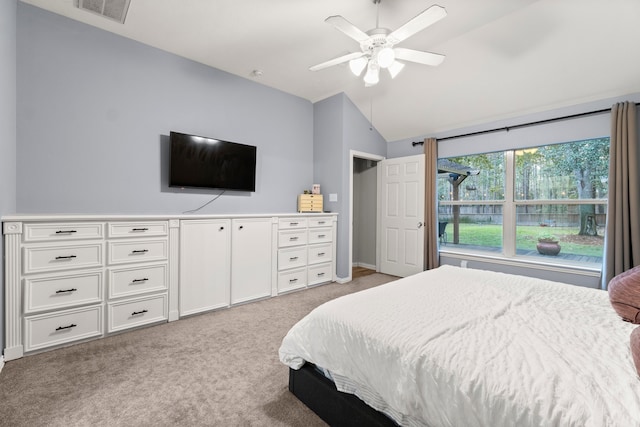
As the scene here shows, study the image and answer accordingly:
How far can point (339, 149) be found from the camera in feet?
13.6

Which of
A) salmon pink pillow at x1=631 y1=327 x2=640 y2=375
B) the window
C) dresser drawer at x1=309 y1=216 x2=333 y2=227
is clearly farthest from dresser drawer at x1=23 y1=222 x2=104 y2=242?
A: the window

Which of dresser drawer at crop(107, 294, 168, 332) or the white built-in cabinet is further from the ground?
the white built-in cabinet

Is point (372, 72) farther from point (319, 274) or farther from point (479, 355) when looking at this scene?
point (319, 274)

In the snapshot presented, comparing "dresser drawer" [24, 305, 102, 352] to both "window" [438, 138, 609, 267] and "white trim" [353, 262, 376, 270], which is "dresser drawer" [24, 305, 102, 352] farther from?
"window" [438, 138, 609, 267]

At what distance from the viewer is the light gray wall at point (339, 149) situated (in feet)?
13.5

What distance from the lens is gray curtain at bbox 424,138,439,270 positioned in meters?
4.15

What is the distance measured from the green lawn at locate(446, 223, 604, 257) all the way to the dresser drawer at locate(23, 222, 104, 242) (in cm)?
A: 441

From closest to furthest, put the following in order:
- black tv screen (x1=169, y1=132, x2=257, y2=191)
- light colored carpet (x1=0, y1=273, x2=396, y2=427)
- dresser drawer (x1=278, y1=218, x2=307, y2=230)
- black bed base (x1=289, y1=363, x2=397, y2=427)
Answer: black bed base (x1=289, y1=363, x2=397, y2=427), light colored carpet (x1=0, y1=273, x2=396, y2=427), black tv screen (x1=169, y1=132, x2=257, y2=191), dresser drawer (x1=278, y1=218, x2=307, y2=230)

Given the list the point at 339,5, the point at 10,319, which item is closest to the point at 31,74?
the point at 10,319

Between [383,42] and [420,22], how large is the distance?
1.07 feet

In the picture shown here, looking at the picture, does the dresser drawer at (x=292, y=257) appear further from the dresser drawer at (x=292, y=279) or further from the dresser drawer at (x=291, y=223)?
the dresser drawer at (x=291, y=223)

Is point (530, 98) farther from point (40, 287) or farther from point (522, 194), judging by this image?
point (40, 287)

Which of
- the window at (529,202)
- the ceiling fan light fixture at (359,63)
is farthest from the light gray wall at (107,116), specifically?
the window at (529,202)

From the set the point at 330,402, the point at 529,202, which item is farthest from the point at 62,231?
the point at 529,202
